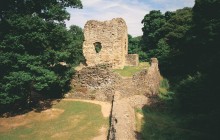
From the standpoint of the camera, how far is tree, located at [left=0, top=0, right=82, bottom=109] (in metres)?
20.1

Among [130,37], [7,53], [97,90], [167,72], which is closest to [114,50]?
[97,90]

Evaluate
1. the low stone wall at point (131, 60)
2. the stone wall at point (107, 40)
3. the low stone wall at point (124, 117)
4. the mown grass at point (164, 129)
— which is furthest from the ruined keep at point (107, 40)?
the mown grass at point (164, 129)

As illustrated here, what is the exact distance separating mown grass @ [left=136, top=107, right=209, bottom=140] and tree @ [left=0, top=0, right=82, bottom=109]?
7097mm

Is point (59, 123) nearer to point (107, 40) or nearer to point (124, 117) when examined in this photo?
point (124, 117)

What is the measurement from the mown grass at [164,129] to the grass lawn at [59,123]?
2.70m

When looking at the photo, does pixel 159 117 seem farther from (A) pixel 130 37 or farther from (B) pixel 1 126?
(A) pixel 130 37

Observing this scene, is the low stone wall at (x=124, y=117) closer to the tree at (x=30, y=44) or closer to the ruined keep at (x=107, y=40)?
the tree at (x=30, y=44)

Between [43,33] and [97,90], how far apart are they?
20.9ft

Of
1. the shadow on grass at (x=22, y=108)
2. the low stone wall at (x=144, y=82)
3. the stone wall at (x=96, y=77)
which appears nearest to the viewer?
the shadow on grass at (x=22, y=108)

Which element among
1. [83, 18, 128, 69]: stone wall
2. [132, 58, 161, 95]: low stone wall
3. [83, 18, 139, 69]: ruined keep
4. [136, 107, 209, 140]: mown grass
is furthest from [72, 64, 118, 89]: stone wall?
[83, 18, 128, 69]: stone wall

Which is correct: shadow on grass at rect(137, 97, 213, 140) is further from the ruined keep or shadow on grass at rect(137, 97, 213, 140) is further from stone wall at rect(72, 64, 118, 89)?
the ruined keep

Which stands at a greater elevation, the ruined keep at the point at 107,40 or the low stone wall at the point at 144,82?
the ruined keep at the point at 107,40

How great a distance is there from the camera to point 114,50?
3066cm

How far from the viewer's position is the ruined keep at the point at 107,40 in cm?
3042
